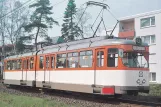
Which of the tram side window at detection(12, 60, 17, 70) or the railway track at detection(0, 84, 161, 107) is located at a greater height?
the tram side window at detection(12, 60, 17, 70)

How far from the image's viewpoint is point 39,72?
2180cm

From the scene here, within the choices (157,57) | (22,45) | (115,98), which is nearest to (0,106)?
(115,98)

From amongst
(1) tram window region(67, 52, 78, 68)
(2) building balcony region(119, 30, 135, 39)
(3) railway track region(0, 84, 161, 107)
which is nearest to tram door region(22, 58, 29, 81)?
(3) railway track region(0, 84, 161, 107)

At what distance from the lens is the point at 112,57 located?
1547 centimetres

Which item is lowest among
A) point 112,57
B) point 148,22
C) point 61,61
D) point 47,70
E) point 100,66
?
point 47,70

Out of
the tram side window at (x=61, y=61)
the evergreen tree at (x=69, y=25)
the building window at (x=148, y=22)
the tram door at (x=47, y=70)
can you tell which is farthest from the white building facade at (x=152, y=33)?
the tram side window at (x=61, y=61)

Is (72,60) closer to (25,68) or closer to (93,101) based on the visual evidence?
(93,101)

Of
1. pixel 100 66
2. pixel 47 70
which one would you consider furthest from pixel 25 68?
pixel 100 66

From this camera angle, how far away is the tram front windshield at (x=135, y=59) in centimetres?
1535

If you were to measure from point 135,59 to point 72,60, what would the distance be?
3.74 m

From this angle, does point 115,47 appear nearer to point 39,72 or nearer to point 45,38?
point 39,72

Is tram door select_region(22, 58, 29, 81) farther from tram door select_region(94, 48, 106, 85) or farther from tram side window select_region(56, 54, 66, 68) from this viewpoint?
tram door select_region(94, 48, 106, 85)

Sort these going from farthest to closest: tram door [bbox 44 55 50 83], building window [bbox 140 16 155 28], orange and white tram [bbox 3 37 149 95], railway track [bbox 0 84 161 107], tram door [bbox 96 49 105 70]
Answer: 1. building window [bbox 140 16 155 28]
2. tram door [bbox 44 55 50 83]
3. tram door [bbox 96 49 105 70]
4. orange and white tram [bbox 3 37 149 95]
5. railway track [bbox 0 84 161 107]

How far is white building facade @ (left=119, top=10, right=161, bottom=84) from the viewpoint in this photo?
41834mm
